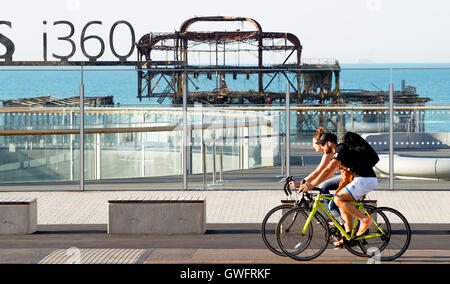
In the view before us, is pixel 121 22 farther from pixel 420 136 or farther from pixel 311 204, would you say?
pixel 311 204

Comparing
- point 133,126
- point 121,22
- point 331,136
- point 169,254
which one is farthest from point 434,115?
point 121,22

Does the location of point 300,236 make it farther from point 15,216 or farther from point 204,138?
point 204,138

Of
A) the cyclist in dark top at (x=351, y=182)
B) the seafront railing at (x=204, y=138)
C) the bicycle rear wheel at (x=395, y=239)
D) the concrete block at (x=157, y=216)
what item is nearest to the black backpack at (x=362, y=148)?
the cyclist in dark top at (x=351, y=182)

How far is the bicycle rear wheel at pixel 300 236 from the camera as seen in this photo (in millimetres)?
9617

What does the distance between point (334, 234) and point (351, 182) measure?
62cm

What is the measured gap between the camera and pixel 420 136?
1692cm

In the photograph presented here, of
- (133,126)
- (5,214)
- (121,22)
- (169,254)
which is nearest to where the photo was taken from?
(169,254)

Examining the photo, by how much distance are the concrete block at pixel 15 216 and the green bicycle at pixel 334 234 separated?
3.93 metres

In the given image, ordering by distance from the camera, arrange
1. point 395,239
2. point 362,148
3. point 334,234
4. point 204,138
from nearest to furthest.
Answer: point 362,148 → point 334,234 → point 395,239 → point 204,138

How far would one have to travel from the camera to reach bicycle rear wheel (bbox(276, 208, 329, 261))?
962 cm

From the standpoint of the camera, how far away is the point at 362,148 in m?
9.45

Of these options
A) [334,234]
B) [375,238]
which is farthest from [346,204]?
[375,238]

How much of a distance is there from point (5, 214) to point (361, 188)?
16.3 feet

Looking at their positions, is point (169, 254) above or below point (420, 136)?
below
